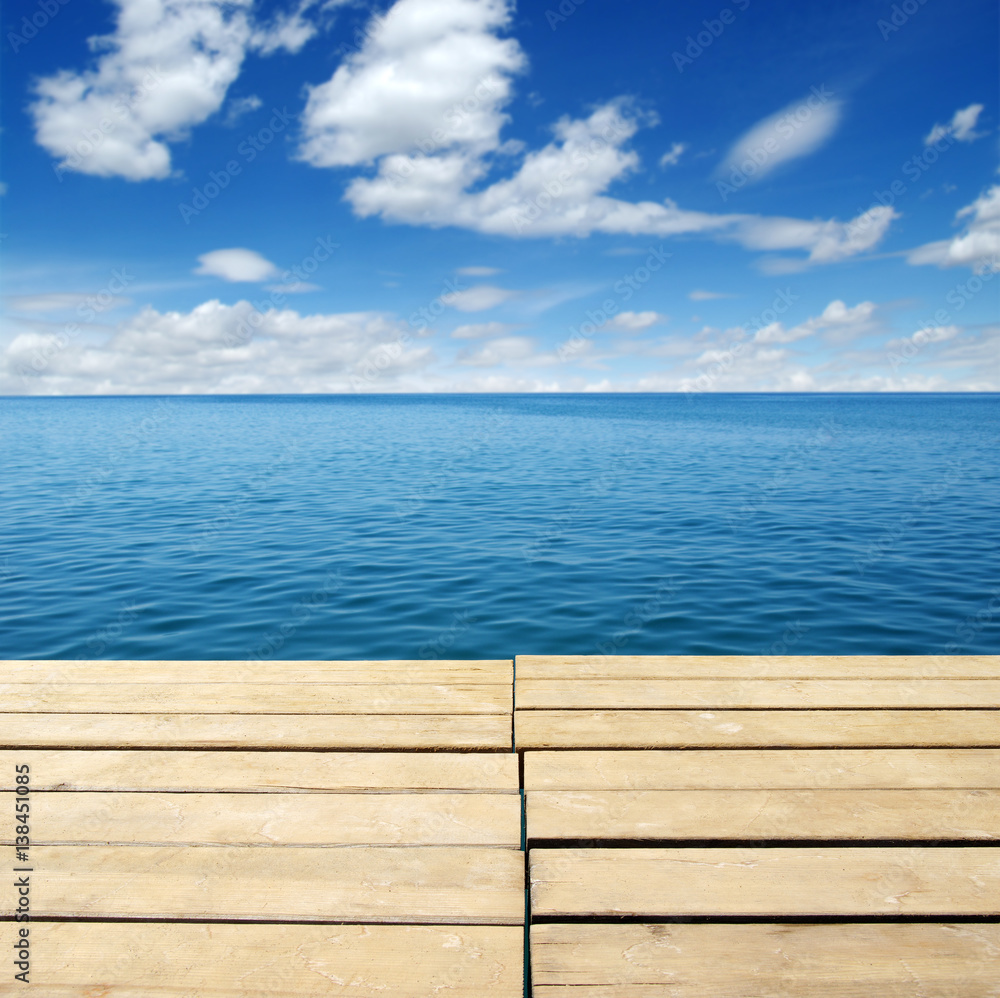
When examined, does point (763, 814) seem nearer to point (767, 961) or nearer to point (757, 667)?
point (767, 961)

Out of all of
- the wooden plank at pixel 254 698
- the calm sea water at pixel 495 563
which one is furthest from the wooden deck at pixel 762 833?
the calm sea water at pixel 495 563

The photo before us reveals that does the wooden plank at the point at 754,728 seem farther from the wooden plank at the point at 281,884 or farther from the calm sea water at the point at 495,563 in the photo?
the calm sea water at the point at 495,563

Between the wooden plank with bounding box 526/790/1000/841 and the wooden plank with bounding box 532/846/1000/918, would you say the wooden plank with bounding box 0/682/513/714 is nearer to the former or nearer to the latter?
the wooden plank with bounding box 526/790/1000/841

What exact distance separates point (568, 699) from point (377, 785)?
113 centimetres

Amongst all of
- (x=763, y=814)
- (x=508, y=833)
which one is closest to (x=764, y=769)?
(x=763, y=814)

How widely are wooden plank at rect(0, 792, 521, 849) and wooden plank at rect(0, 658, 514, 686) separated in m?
1.07

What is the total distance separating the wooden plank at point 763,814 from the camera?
2465 millimetres

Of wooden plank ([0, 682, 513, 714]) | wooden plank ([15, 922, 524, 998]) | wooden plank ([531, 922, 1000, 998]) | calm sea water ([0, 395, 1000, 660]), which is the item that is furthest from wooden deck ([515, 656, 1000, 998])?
calm sea water ([0, 395, 1000, 660])

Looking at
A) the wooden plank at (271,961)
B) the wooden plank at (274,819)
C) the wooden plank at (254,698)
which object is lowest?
the wooden plank at (271,961)

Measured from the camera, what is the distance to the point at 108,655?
768 centimetres

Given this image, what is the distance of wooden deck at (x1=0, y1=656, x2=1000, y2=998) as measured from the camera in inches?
76.9

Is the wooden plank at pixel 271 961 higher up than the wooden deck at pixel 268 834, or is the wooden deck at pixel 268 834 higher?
the wooden deck at pixel 268 834

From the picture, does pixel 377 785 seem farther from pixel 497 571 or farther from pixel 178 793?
pixel 497 571

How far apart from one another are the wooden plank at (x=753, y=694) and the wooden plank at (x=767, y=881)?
42.8 inches
